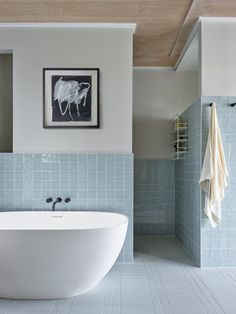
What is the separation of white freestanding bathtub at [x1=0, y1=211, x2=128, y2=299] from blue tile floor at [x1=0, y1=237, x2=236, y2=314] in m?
0.09

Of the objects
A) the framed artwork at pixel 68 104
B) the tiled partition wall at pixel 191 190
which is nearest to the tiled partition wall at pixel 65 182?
the framed artwork at pixel 68 104

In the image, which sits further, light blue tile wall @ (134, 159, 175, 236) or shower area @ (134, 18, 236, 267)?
light blue tile wall @ (134, 159, 175, 236)

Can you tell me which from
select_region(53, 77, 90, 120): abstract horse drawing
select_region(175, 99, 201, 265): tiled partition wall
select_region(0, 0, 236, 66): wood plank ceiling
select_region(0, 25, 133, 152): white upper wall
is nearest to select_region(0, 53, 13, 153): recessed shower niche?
select_region(0, 25, 133, 152): white upper wall

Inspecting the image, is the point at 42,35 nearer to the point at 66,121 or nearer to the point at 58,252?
the point at 66,121

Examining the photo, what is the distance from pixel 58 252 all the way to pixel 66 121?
1.62 metres

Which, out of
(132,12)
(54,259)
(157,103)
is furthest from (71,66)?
(54,259)

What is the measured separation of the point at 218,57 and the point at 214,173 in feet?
3.99

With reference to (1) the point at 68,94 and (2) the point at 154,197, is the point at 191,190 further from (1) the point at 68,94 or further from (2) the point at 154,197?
(1) the point at 68,94

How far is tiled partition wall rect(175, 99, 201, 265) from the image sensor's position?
3.64 meters

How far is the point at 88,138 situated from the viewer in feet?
12.4

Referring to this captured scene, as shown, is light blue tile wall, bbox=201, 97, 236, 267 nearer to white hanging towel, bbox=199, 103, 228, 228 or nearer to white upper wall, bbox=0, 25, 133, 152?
white hanging towel, bbox=199, 103, 228, 228

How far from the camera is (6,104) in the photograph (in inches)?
163

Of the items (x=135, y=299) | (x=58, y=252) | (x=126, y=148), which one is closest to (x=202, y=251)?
(x=135, y=299)

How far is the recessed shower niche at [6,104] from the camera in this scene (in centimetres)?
412
